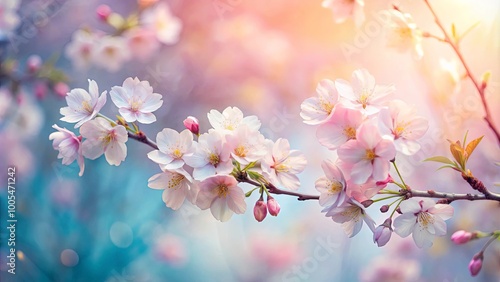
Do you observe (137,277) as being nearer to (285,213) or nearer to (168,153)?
(285,213)

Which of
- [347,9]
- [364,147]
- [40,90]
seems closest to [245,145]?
[364,147]

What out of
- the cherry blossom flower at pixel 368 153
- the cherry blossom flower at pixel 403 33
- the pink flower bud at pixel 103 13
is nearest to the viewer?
the cherry blossom flower at pixel 368 153

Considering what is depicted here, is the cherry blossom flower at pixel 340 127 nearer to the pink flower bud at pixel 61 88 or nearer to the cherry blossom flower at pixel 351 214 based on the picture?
the cherry blossom flower at pixel 351 214

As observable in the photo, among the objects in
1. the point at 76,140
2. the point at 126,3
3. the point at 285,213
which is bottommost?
the point at 285,213

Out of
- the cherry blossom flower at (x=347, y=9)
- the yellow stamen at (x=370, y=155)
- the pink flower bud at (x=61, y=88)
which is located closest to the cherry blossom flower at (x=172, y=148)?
the yellow stamen at (x=370, y=155)

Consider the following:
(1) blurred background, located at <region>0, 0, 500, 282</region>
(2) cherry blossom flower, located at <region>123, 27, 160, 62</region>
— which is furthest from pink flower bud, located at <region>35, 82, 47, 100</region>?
(2) cherry blossom flower, located at <region>123, 27, 160, 62</region>

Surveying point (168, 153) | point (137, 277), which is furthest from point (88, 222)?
point (168, 153)

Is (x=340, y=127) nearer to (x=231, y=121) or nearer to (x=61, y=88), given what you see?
(x=231, y=121)
